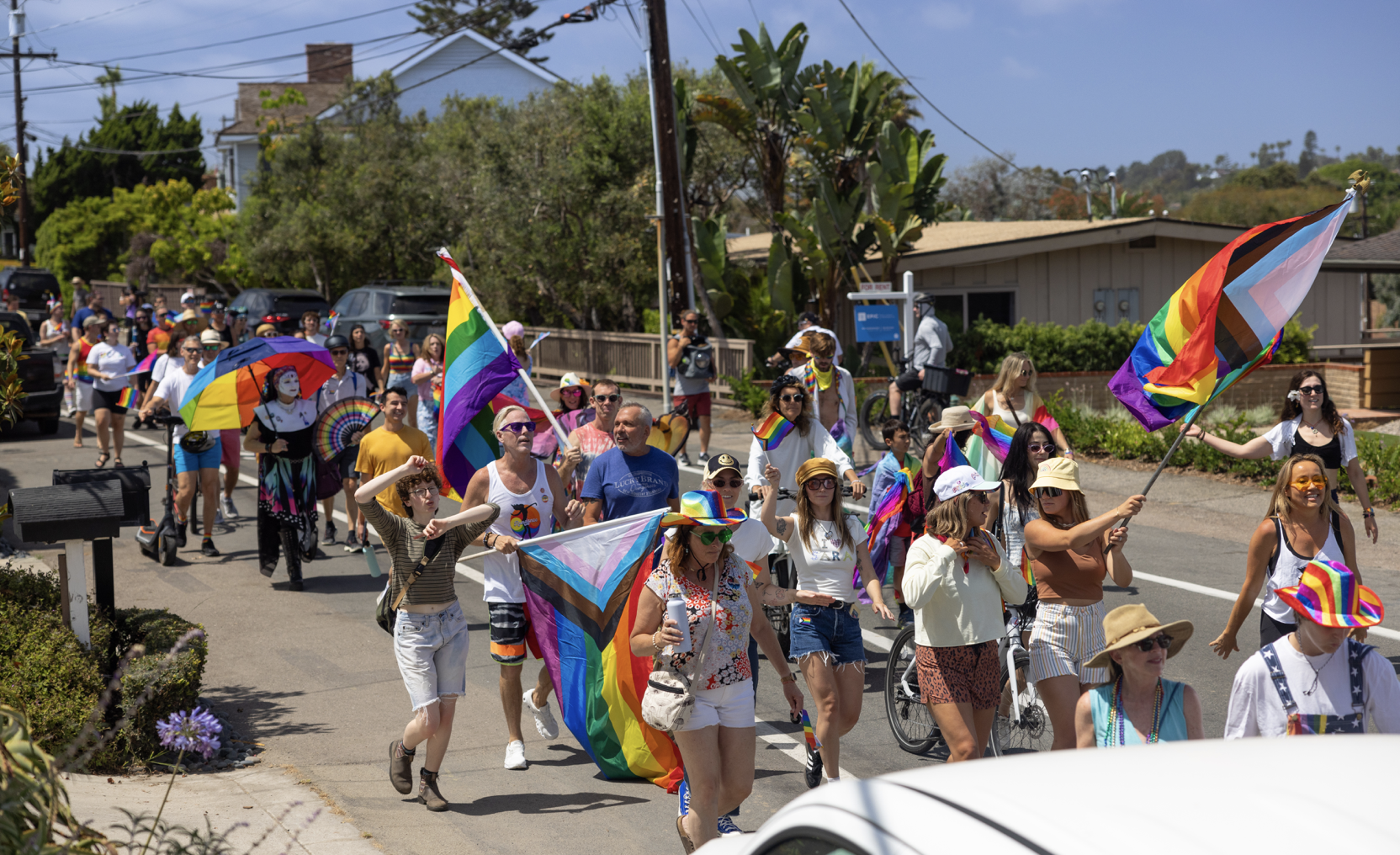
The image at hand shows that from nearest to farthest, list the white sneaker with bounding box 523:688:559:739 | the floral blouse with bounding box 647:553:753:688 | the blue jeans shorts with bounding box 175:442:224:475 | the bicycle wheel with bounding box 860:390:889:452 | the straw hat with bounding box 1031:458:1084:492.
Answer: the floral blouse with bounding box 647:553:753:688, the straw hat with bounding box 1031:458:1084:492, the white sneaker with bounding box 523:688:559:739, the blue jeans shorts with bounding box 175:442:224:475, the bicycle wheel with bounding box 860:390:889:452

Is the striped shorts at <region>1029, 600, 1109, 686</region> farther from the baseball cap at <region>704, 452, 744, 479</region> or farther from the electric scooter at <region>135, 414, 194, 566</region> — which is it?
the electric scooter at <region>135, 414, 194, 566</region>

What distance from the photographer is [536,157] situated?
2741cm

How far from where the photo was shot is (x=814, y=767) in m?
5.92

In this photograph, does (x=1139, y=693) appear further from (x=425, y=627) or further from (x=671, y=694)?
(x=425, y=627)

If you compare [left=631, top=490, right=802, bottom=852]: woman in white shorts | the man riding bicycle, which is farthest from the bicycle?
[left=631, top=490, right=802, bottom=852]: woman in white shorts

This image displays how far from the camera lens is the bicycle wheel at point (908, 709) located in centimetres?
658

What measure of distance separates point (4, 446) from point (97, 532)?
13.6m

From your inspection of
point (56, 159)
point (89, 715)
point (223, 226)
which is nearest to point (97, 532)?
point (89, 715)

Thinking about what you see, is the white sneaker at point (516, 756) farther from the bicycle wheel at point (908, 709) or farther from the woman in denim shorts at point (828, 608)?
the bicycle wheel at point (908, 709)

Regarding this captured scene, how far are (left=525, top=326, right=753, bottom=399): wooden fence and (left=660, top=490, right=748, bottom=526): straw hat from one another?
689 inches

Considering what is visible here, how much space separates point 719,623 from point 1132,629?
1607mm

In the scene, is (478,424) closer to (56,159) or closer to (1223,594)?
(1223,594)

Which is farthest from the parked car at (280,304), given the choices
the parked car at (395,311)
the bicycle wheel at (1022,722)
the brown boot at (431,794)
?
the bicycle wheel at (1022,722)

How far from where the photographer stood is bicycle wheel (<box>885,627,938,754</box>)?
6.58 m
